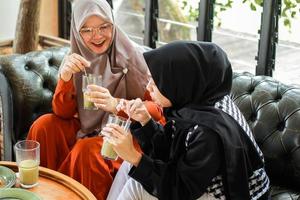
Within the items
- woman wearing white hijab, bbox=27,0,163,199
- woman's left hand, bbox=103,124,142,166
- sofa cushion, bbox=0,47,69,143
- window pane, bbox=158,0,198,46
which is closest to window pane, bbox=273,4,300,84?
window pane, bbox=158,0,198,46

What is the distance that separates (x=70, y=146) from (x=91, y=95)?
368 millimetres

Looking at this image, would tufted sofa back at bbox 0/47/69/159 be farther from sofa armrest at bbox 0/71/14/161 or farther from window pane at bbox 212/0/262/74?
window pane at bbox 212/0/262/74

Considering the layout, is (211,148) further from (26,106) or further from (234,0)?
(234,0)

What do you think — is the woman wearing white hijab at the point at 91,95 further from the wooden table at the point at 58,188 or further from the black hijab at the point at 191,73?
the black hijab at the point at 191,73

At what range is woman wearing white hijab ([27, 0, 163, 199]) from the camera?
2330 millimetres

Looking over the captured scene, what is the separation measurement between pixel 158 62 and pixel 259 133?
718 mm

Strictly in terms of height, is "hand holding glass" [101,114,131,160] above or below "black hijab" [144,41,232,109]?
below

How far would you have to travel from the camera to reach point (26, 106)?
2701 millimetres

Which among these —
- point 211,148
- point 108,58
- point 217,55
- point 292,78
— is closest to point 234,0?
point 292,78

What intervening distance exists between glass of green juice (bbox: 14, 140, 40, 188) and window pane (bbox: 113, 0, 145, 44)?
191 cm

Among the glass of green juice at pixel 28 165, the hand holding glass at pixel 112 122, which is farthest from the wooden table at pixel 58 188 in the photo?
the hand holding glass at pixel 112 122

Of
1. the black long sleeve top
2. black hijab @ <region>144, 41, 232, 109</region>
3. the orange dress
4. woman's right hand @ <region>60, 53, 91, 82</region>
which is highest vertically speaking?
black hijab @ <region>144, 41, 232, 109</region>

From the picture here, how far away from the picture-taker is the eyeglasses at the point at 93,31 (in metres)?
2.48

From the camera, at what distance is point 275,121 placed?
233 cm
